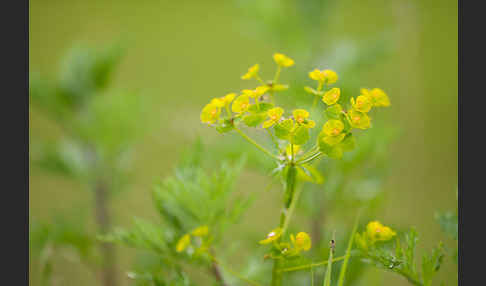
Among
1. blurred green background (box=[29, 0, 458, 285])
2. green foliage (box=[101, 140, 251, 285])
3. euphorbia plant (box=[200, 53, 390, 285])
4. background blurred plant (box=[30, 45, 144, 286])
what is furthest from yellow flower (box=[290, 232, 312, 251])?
blurred green background (box=[29, 0, 458, 285])

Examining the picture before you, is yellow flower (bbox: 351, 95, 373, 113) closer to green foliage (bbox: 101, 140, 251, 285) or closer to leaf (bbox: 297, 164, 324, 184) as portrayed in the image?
leaf (bbox: 297, 164, 324, 184)

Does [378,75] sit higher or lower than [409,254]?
higher

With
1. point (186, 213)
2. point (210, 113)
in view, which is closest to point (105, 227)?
point (186, 213)

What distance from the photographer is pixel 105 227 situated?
0.80 metres

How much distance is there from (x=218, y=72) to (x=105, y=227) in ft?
2.50

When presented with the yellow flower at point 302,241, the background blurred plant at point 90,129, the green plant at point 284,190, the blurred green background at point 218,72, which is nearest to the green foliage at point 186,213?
the green plant at point 284,190

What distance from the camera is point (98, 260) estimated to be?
2.39ft

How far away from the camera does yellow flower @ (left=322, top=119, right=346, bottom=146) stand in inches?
11.8

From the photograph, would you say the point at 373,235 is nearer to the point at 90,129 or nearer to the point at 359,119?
the point at 359,119

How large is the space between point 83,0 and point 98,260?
949 mm

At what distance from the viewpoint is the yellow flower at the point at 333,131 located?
0.30 metres

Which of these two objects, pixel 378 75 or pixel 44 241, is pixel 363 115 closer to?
pixel 44 241

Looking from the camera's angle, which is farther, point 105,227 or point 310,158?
point 105,227

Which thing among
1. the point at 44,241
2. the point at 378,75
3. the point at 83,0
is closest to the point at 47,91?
the point at 44,241
